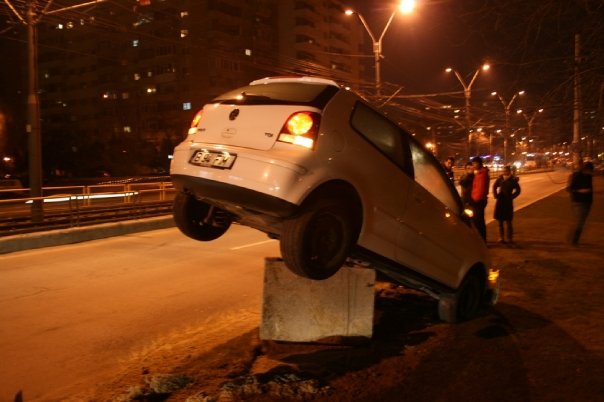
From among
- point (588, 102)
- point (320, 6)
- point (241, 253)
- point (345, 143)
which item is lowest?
point (241, 253)

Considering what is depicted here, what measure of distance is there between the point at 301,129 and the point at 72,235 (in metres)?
10.5

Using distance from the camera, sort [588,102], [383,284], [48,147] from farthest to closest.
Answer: [48,147] < [588,102] < [383,284]

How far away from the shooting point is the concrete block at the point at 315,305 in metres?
4.96

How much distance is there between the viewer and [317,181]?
4.01 m

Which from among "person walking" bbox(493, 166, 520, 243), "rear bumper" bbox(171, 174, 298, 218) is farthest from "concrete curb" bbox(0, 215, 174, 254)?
"person walking" bbox(493, 166, 520, 243)

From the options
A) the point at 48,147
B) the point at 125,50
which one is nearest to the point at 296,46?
the point at 125,50

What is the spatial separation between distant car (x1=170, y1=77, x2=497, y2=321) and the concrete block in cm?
30

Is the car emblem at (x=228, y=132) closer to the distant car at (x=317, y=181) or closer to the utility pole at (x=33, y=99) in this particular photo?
the distant car at (x=317, y=181)

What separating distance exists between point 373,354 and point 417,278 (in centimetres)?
82

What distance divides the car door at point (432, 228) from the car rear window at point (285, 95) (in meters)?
1.20

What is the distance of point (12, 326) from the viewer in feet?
20.2

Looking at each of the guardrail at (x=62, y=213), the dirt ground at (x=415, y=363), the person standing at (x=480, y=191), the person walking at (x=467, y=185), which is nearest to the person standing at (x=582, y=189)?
the person standing at (x=480, y=191)

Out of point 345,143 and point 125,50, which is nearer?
point 345,143

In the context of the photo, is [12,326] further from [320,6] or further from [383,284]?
[320,6]
